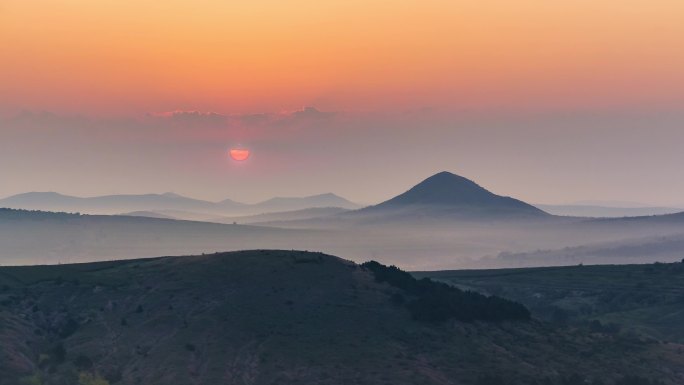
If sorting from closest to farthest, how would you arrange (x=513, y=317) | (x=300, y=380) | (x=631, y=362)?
1. (x=300, y=380)
2. (x=631, y=362)
3. (x=513, y=317)

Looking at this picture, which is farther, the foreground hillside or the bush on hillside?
the bush on hillside

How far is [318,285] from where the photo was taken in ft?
549

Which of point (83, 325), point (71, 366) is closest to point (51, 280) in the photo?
point (83, 325)

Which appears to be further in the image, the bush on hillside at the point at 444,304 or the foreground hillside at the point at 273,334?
the bush on hillside at the point at 444,304

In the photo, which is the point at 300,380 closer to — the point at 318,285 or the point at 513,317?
the point at 318,285

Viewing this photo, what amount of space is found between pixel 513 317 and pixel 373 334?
30573 millimetres

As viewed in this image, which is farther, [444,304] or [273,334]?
[444,304]

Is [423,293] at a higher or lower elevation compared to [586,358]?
higher

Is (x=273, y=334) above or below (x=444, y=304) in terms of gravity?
below

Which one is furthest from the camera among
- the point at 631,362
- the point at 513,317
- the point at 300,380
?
the point at 513,317

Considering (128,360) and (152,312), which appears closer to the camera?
(128,360)

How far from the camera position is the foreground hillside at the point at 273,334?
13425 centimetres

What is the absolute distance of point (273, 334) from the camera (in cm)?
14675

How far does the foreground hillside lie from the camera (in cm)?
13425
